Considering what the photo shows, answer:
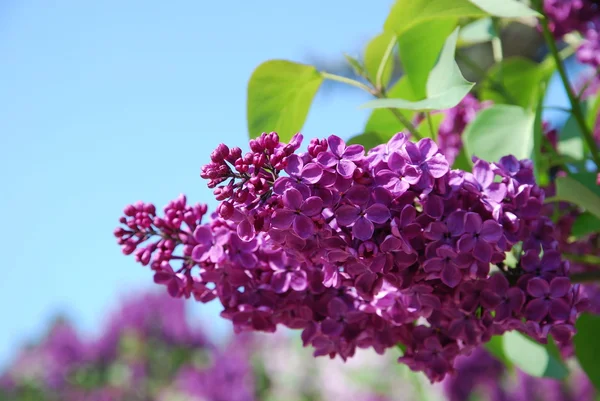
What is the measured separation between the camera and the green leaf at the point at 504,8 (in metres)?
0.69

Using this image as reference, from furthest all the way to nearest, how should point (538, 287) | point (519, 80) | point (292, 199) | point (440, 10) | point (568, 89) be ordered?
1. point (519, 80)
2. point (568, 89)
3. point (440, 10)
4. point (538, 287)
5. point (292, 199)

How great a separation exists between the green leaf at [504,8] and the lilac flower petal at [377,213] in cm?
26

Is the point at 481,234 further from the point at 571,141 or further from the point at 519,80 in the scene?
Answer: the point at 519,80

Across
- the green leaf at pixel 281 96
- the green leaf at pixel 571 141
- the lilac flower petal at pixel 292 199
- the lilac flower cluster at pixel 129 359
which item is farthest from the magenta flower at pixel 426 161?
the lilac flower cluster at pixel 129 359

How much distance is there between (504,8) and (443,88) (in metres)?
0.10

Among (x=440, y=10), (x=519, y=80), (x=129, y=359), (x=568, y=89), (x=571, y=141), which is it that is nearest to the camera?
(x=440, y=10)

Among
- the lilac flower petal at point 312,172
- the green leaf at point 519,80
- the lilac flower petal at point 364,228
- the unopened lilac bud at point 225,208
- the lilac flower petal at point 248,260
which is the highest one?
the lilac flower petal at point 312,172

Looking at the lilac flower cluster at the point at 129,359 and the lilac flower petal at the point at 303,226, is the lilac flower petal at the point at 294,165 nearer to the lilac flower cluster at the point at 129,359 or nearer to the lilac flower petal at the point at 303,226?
the lilac flower petal at the point at 303,226

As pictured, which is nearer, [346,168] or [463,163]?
[346,168]

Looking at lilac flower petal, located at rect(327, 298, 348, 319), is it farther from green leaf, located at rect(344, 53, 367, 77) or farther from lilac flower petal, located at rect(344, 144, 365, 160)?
green leaf, located at rect(344, 53, 367, 77)

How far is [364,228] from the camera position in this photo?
1.82 feet

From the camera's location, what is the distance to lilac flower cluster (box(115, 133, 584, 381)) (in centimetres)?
56

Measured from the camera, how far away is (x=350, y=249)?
0.57 m

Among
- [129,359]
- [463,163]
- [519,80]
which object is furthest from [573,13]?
[129,359]
